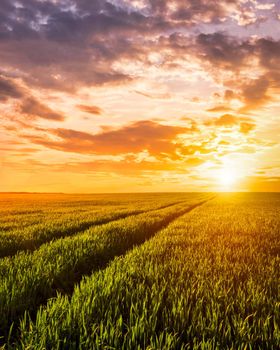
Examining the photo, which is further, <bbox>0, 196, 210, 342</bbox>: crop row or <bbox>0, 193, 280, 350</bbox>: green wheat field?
<bbox>0, 196, 210, 342</bbox>: crop row

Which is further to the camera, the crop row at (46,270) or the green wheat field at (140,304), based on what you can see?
the crop row at (46,270)

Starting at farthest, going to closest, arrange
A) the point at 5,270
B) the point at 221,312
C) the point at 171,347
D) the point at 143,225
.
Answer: the point at 143,225 → the point at 5,270 → the point at 221,312 → the point at 171,347

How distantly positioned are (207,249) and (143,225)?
7195 mm

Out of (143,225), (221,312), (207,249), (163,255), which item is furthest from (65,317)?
(143,225)

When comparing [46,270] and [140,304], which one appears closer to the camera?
[140,304]

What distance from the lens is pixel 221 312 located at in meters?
4.21

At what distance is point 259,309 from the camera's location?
4.35 m

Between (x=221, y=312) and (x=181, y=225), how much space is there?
12491mm

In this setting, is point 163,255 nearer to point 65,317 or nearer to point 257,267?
point 257,267

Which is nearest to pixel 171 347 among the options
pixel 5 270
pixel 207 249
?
pixel 5 270

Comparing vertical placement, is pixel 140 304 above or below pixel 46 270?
above

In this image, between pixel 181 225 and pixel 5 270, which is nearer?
pixel 5 270

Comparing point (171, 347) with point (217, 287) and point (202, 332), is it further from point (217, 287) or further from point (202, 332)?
point (217, 287)

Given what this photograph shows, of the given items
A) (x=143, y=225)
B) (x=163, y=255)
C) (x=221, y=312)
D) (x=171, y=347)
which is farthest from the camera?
(x=143, y=225)
